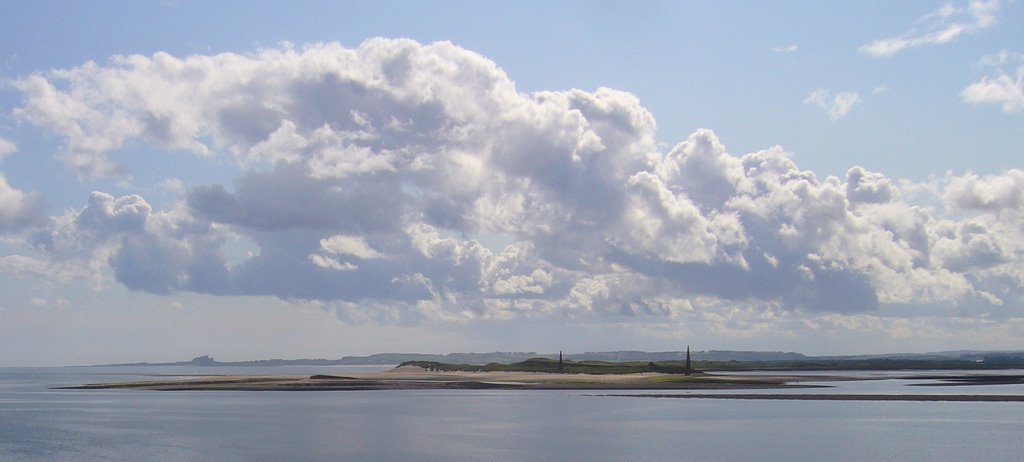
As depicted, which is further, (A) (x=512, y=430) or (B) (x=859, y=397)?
(B) (x=859, y=397)

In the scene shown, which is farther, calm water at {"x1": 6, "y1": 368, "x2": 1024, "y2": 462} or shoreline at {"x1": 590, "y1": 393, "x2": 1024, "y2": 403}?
shoreline at {"x1": 590, "y1": 393, "x2": 1024, "y2": 403}

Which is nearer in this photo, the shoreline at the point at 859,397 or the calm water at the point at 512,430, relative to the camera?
the calm water at the point at 512,430

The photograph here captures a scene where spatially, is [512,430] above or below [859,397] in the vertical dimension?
below

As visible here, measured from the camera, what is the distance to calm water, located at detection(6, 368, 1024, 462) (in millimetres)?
55750

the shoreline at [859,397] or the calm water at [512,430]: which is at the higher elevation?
the shoreline at [859,397]

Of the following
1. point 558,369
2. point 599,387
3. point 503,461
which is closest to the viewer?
point 503,461

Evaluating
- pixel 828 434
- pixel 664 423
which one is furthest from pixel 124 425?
pixel 828 434

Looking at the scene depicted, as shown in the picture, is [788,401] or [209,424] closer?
[209,424]

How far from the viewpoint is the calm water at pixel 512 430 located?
55750 millimetres

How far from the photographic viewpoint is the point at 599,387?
142 m

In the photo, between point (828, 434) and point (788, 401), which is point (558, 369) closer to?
point (788, 401)

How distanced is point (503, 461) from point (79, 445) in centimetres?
2684

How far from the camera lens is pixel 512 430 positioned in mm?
70812

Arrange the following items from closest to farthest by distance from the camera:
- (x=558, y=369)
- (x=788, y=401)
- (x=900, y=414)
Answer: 1. (x=900, y=414)
2. (x=788, y=401)
3. (x=558, y=369)
